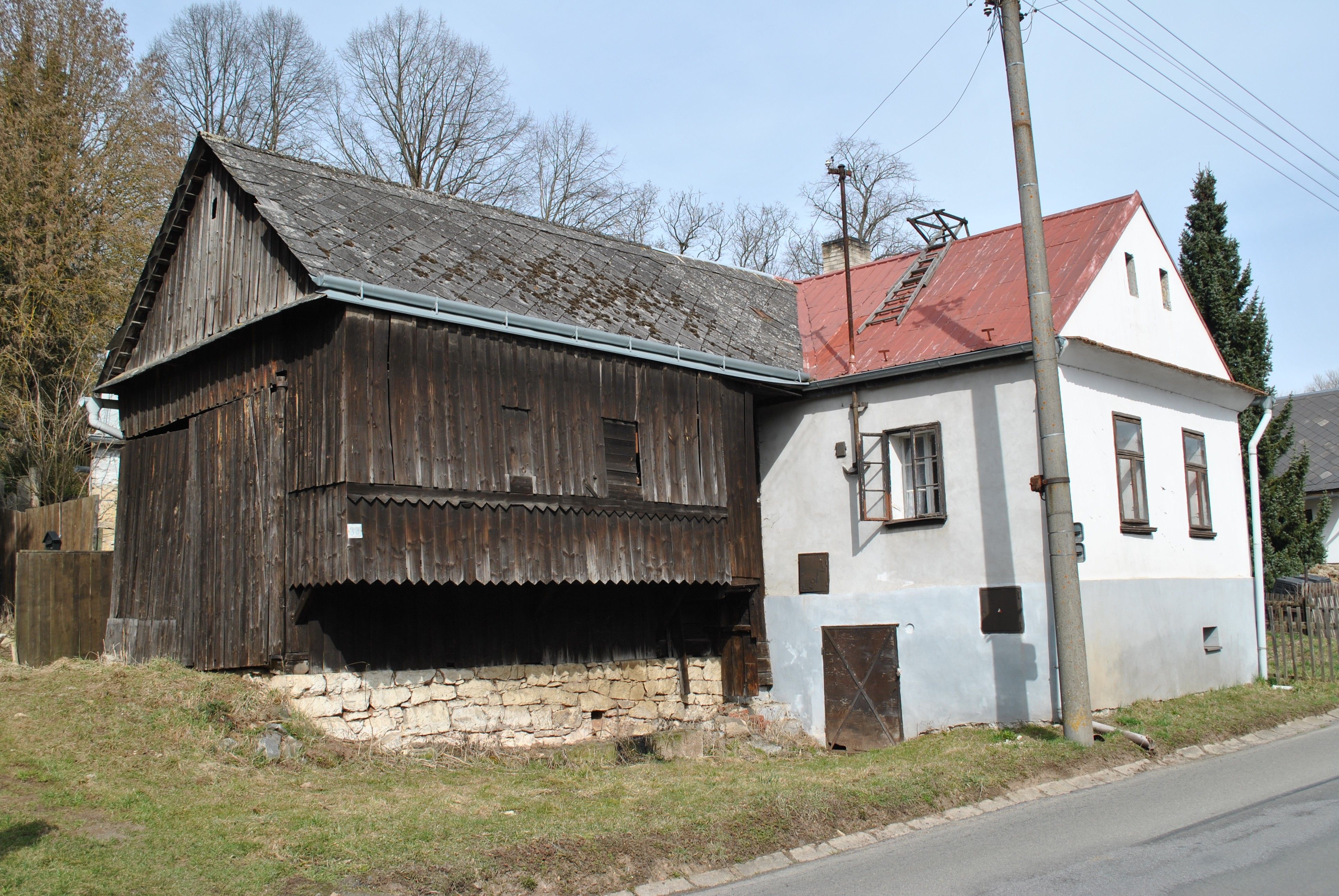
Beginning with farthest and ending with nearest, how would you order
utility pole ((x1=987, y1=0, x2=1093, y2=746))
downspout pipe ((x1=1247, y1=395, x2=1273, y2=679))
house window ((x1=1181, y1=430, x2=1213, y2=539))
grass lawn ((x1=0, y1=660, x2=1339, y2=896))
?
downspout pipe ((x1=1247, y1=395, x2=1273, y2=679)) < house window ((x1=1181, y1=430, x2=1213, y2=539)) < utility pole ((x1=987, y1=0, x2=1093, y2=746)) < grass lawn ((x1=0, y1=660, x2=1339, y2=896))

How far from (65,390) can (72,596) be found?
915cm

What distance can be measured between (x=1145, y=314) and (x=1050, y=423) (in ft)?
18.5

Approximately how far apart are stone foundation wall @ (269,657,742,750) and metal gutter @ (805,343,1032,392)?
173 inches

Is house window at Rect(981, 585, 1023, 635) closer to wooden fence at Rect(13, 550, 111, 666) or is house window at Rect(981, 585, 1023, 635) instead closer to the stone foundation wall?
the stone foundation wall

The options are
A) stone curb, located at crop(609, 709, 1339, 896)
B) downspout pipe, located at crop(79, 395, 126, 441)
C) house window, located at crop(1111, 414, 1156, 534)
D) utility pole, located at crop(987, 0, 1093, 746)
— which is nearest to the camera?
stone curb, located at crop(609, 709, 1339, 896)

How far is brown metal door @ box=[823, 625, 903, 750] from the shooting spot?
15156 millimetres

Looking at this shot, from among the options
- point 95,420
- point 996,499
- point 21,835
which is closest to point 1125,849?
point 996,499

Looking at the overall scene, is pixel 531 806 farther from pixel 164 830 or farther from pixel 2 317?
pixel 2 317

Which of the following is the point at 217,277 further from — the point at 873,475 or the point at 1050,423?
the point at 1050,423

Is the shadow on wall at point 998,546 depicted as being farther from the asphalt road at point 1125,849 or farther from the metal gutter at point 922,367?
the asphalt road at point 1125,849

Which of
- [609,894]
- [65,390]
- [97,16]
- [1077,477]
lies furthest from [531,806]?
[97,16]

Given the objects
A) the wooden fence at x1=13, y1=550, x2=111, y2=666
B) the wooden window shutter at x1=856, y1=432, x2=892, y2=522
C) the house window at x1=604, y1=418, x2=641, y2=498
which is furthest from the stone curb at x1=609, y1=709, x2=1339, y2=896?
the wooden fence at x1=13, y1=550, x2=111, y2=666

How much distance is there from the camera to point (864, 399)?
52.6 feet

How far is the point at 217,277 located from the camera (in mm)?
13820
